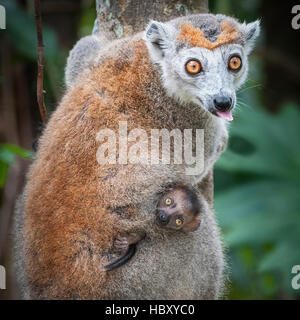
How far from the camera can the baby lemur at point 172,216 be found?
4.96 metres

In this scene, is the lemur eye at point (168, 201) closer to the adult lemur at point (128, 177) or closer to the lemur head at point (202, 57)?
the adult lemur at point (128, 177)

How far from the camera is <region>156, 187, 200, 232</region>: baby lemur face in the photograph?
4988 millimetres

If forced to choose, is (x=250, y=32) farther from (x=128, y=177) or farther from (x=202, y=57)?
(x=128, y=177)

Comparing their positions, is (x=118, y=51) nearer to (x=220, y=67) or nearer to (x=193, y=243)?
(x=220, y=67)

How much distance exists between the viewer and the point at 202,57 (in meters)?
5.20

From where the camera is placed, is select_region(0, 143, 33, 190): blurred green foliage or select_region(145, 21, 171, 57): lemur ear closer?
select_region(145, 21, 171, 57): lemur ear

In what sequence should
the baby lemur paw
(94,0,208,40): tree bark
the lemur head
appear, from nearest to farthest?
1. the baby lemur paw
2. the lemur head
3. (94,0,208,40): tree bark

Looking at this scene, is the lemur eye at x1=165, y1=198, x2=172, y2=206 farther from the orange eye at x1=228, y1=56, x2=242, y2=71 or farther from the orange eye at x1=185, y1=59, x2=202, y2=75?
the orange eye at x1=228, y1=56, x2=242, y2=71

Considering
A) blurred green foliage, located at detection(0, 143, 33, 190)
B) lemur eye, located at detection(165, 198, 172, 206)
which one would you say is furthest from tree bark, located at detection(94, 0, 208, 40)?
lemur eye, located at detection(165, 198, 172, 206)

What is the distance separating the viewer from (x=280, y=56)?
1280 cm

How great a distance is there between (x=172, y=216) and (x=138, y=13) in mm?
2324
